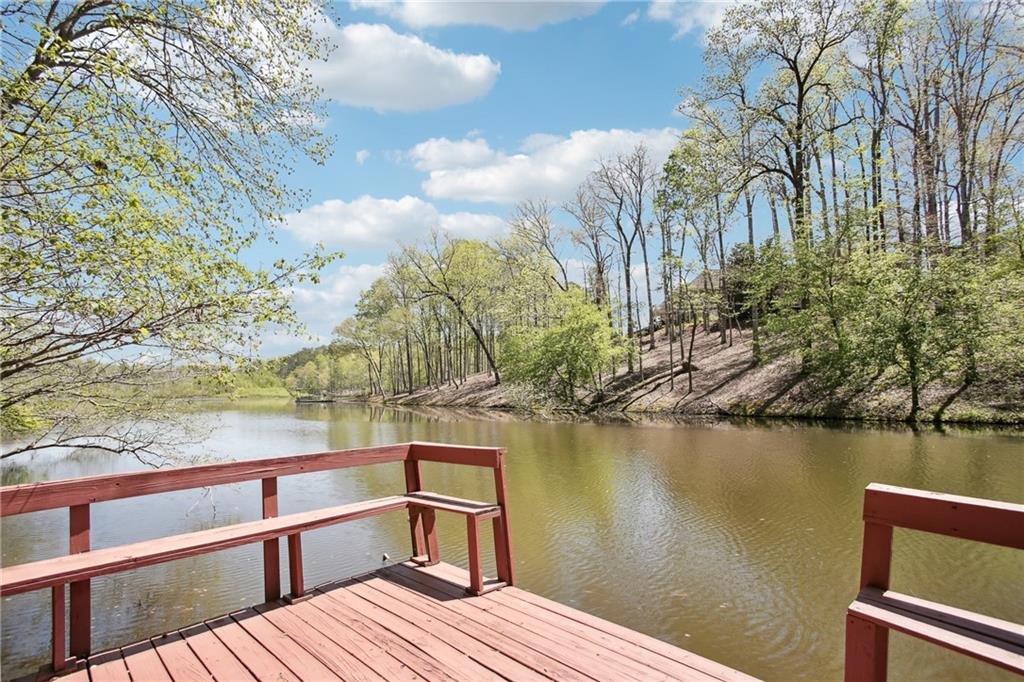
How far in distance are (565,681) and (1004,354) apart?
1810 cm

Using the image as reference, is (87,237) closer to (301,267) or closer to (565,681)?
(301,267)

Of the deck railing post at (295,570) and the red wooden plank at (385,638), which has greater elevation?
the deck railing post at (295,570)

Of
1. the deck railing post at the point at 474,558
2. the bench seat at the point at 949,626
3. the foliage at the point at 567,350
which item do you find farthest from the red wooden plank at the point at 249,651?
the foliage at the point at 567,350

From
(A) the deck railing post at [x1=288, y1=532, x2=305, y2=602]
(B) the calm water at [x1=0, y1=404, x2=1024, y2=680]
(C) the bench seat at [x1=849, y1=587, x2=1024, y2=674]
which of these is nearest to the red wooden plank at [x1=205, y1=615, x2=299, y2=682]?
(A) the deck railing post at [x1=288, y1=532, x2=305, y2=602]

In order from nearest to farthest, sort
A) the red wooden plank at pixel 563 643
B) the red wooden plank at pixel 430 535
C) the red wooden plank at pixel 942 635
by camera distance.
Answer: the red wooden plank at pixel 942 635 → the red wooden plank at pixel 563 643 → the red wooden plank at pixel 430 535

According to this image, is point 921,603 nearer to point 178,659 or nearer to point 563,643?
point 563,643

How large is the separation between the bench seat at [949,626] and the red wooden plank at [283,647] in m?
2.44

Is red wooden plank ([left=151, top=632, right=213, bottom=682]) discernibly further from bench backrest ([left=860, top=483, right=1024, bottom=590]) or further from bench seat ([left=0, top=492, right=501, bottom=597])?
bench backrest ([left=860, top=483, right=1024, bottom=590])

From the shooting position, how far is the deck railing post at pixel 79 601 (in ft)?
9.70

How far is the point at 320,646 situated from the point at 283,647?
0.66 feet

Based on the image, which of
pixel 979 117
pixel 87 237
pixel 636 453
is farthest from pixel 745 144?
pixel 87 237

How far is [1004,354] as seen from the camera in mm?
14977

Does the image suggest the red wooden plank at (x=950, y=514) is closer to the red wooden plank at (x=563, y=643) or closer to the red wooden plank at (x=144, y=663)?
the red wooden plank at (x=563, y=643)

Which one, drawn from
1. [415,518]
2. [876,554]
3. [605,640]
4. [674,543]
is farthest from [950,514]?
[674,543]
